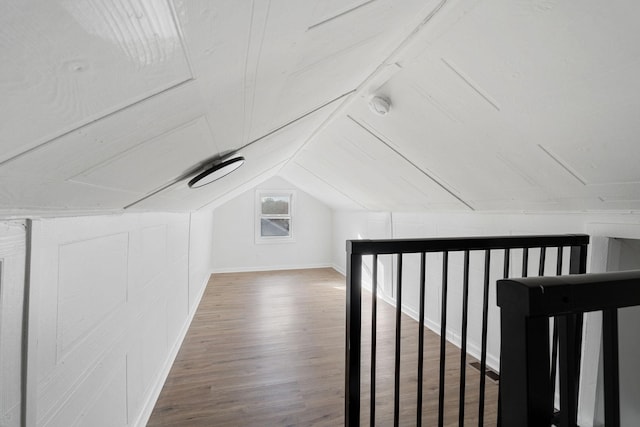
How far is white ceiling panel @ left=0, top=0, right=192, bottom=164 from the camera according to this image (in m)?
0.29

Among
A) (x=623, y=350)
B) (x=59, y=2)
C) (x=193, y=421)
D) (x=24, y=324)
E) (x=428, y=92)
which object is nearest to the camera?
(x=59, y=2)

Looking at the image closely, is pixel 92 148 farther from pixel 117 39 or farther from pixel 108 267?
pixel 108 267

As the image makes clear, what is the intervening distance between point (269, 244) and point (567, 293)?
6.52m

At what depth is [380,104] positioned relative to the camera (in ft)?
6.04

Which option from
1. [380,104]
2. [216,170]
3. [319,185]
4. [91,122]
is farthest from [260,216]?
[91,122]

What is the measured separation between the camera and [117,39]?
13.8 inches

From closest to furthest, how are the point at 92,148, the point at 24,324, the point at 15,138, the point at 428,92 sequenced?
the point at 15,138 → the point at 92,148 → the point at 24,324 → the point at 428,92

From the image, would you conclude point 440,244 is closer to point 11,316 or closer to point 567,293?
point 567,293

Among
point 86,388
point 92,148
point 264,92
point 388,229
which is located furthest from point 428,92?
point 388,229

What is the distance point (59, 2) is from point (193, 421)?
2300mm

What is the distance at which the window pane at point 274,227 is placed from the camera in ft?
22.5

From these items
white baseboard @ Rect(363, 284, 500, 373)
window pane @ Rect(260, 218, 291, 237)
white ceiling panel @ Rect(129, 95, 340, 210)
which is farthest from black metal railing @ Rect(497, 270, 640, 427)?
window pane @ Rect(260, 218, 291, 237)

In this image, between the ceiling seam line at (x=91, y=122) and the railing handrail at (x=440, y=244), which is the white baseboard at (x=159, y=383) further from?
the ceiling seam line at (x=91, y=122)

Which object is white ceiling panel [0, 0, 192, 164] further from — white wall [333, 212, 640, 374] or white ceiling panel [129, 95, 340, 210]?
white wall [333, 212, 640, 374]
